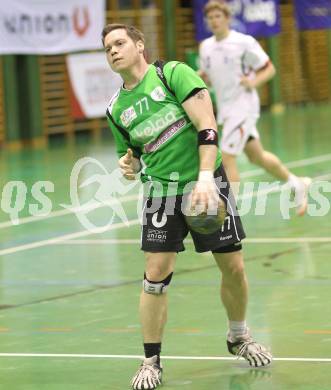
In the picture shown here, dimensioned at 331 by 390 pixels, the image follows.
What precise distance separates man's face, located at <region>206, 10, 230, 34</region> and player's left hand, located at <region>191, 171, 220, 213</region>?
5905 millimetres

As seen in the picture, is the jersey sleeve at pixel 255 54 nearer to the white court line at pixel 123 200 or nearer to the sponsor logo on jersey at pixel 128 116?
the white court line at pixel 123 200

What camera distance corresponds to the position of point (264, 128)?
76.2 feet

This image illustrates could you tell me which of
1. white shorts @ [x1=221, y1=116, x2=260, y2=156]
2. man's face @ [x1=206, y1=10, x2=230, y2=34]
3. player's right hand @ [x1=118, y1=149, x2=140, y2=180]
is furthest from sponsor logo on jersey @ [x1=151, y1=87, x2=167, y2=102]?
white shorts @ [x1=221, y1=116, x2=260, y2=156]

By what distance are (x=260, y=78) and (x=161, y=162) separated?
238 inches

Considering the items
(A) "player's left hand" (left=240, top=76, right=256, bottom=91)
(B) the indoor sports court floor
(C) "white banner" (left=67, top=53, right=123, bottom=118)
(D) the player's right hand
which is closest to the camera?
(D) the player's right hand

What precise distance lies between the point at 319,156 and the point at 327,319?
10.3m

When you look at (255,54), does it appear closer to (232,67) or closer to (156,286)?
(232,67)

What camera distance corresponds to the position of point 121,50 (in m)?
6.11

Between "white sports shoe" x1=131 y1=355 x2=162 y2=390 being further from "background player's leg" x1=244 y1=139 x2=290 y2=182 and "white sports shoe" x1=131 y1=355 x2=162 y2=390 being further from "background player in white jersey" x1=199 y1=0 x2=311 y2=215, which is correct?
"background player's leg" x1=244 y1=139 x2=290 y2=182

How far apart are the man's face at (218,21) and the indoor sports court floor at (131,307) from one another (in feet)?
6.67

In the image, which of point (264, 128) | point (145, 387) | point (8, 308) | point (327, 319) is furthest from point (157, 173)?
point (264, 128)

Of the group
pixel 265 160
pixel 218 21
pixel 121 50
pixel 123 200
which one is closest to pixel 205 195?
pixel 121 50

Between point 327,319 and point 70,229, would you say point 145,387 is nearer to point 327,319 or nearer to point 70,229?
point 327,319

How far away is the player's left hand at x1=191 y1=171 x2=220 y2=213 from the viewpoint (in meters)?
5.78
